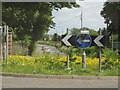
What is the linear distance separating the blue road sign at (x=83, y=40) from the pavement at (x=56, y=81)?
6.41 feet

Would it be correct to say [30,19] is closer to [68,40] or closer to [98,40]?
[68,40]

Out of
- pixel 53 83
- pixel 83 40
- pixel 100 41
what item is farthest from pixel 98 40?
pixel 53 83

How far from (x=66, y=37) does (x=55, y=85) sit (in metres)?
3.25

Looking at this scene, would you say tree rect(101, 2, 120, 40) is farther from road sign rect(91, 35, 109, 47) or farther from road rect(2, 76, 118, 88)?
road rect(2, 76, 118, 88)

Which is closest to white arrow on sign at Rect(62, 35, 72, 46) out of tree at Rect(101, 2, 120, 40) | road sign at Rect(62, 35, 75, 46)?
road sign at Rect(62, 35, 75, 46)

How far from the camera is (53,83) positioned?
309 inches

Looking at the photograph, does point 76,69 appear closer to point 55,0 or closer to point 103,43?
point 103,43

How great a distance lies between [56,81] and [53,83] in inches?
15.4

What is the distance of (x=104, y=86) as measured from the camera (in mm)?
7492

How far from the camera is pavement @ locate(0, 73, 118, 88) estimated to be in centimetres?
748

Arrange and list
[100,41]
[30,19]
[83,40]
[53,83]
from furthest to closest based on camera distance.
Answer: [30,19], [83,40], [100,41], [53,83]

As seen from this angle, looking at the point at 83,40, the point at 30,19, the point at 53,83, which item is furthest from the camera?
the point at 30,19

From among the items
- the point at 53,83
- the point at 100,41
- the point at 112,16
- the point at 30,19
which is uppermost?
the point at 112,16

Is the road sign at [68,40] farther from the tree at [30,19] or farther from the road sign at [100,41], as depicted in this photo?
the tree at [30,19]
